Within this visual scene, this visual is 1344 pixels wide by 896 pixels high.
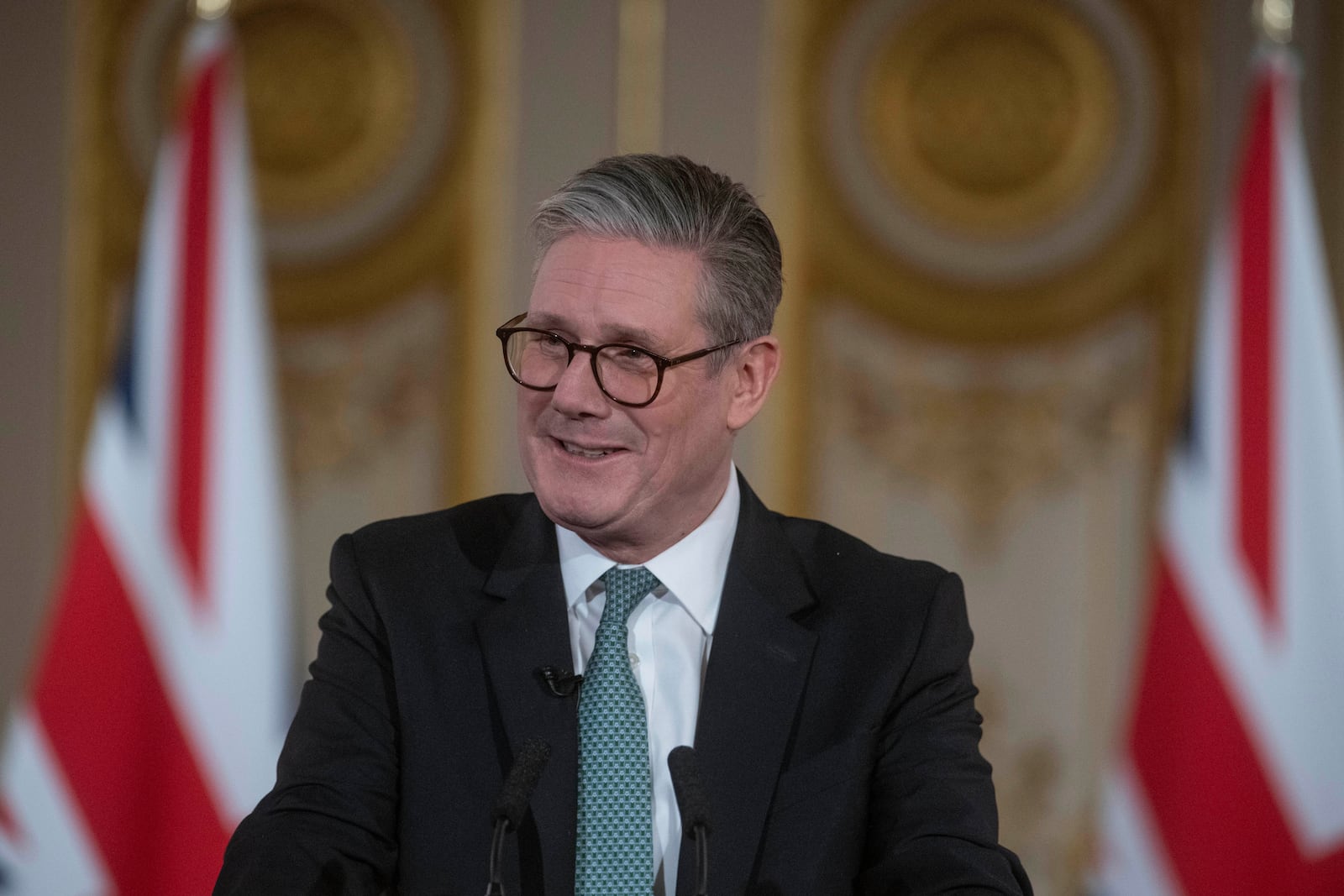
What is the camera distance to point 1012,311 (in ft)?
11.0

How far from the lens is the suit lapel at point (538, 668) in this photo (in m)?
1.48

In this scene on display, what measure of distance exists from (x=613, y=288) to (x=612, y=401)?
0.12 meters

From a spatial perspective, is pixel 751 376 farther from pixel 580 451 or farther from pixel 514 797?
pixel 514 797

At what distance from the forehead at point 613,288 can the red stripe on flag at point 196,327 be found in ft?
5.74

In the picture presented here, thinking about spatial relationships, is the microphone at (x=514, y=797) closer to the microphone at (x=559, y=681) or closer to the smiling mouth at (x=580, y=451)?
the microphone at (x=559, y=681)

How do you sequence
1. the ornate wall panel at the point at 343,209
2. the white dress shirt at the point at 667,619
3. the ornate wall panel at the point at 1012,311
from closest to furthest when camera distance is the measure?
the white dress shirt at the point at 667,619, the ornate wall panel at the point at 1012,311, the ornate wall panel at the point at 343,209

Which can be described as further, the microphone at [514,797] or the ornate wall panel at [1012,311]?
the ornate wall panel at [1012,311]

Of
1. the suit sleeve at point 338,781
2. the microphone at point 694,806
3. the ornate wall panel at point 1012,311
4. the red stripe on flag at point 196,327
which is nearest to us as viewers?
the microphone at point 694,806

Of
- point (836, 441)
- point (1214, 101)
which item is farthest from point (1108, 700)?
point (1214, 101)

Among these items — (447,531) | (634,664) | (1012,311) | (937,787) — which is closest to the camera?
(937,787)

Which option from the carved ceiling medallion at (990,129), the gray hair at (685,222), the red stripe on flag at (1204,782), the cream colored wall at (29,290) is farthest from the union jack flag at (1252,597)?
the cream colored wall at (29,290)

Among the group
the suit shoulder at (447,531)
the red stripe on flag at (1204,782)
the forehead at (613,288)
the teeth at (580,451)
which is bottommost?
the red stripe on flag at (1204,782)

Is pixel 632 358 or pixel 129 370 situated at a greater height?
pixel 632 358

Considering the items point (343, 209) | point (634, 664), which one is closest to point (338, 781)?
point (634, 664)
